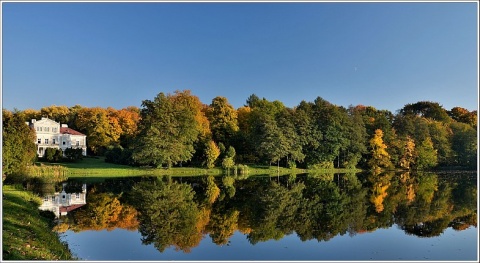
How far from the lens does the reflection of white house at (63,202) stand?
63.1 ft

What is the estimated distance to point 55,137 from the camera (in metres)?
62.1

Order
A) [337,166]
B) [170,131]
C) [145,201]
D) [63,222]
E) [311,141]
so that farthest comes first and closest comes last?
1. [337,166]
2. [311,141]
3. [170,131]
4. [145,201]
5. [63,222]

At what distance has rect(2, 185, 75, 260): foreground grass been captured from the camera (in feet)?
30.0

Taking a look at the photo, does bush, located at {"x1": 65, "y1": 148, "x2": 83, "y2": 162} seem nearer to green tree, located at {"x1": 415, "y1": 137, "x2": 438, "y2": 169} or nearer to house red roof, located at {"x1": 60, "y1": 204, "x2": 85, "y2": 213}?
house red roof, located at {"x1": 60, "y1": 204, "x2": 85, "y2": 213}

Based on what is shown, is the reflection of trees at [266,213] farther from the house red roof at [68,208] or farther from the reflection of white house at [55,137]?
the reflection of white house at [55,137]

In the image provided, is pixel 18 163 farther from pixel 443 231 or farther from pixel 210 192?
pixel 443 231

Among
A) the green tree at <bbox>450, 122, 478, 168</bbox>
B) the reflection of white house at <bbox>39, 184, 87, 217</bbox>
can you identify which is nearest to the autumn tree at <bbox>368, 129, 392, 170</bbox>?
the green tree at <bbox>450, 122, 478, 168</bbox>

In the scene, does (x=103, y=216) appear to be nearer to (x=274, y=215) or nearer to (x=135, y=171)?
(x=274, y=215)

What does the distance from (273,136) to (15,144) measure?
106 feet

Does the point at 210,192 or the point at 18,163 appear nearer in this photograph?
the point at 18,163

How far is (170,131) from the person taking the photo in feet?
147

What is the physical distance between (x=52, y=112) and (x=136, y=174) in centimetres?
4502

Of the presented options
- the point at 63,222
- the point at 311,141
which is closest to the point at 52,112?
the point at 311,141

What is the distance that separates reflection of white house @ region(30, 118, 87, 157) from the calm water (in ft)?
136
